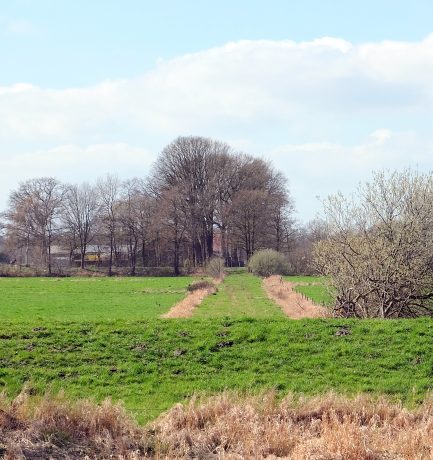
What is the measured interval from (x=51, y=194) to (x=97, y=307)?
4838 cm

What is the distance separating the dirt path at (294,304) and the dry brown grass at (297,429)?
9915mm

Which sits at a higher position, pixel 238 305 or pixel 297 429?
pixel 238 305

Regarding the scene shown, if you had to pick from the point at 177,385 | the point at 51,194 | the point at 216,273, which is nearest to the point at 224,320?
the point at 177,385

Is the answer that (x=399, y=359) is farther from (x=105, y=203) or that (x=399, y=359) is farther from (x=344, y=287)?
(x=105, y=203)

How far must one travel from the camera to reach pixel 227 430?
891cm

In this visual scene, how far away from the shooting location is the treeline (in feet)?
227

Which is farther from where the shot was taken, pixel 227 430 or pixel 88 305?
pixel 88 305

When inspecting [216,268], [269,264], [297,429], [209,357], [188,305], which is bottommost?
[297,429]

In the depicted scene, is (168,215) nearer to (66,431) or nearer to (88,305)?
(88,305)

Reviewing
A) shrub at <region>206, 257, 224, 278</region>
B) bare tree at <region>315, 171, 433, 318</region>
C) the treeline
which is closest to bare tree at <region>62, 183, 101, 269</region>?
the treeline

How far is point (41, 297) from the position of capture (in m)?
37.4

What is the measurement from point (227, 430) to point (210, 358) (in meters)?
4.53

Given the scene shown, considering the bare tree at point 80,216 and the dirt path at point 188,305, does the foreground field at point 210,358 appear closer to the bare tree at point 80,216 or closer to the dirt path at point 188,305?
the dirt path at point 188,305

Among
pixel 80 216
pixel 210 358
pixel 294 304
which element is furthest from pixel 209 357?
pixel 80 216
